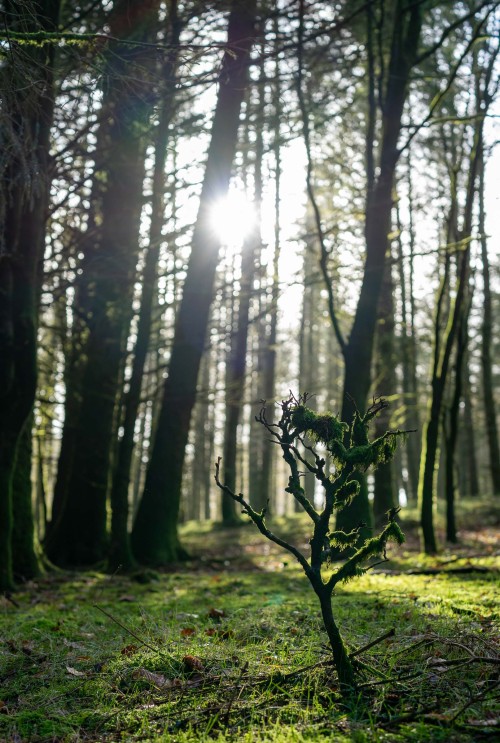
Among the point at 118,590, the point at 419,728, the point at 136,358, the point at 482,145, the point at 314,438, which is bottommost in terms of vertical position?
the point at 118,590

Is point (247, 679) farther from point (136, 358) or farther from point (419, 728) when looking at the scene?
point (136, 358)

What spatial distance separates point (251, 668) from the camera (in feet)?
11.0

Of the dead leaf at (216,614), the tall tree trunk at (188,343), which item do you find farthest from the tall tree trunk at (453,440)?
the dead leaf at (216,614)

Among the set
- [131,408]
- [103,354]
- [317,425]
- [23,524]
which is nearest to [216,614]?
[317,425]

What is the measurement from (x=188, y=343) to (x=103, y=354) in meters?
1.94

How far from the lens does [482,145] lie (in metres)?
9.77

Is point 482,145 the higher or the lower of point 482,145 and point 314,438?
the higher

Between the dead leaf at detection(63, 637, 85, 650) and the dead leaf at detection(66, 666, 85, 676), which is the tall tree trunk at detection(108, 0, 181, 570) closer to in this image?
the dead leaf at detection(63, 637, 85, 650)

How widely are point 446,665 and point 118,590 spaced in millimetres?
4929

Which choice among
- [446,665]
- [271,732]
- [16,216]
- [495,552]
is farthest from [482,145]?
[271,732]

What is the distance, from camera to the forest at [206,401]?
3049 mm

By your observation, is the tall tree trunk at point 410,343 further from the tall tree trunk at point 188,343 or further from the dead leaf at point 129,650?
the dead leaf at point 129,650

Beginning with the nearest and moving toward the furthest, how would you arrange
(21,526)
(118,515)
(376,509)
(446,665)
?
(446,665) → (21,526) → (118,515) → (376,509)

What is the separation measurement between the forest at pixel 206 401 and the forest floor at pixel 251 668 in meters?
0.02
